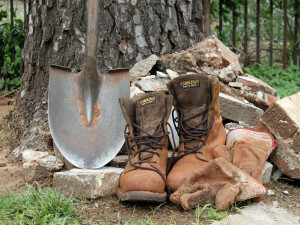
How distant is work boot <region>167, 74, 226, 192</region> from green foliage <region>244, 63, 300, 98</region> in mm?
2422

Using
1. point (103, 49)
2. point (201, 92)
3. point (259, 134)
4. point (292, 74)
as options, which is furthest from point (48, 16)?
point (292, 74)

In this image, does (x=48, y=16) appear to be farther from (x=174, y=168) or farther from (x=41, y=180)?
(x=174, y=168)

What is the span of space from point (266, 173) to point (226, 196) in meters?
0.49

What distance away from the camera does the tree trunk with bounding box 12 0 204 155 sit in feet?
9.70

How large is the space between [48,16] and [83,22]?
0.30 m

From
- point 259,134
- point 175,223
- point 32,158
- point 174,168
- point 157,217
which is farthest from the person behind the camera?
point 32,158

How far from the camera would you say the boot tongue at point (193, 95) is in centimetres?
230

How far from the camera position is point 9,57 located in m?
4.90

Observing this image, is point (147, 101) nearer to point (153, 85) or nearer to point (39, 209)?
point (153, 85)

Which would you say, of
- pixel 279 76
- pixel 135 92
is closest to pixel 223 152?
pixel 135 92

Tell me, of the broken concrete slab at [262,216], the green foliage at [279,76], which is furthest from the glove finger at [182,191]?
the green foliage at [279,76]

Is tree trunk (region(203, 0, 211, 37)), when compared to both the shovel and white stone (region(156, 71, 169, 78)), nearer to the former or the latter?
white stone (region(156, 71, 169, 78))

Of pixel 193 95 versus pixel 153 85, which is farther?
pixel 153 85

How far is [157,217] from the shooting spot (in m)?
1.95
